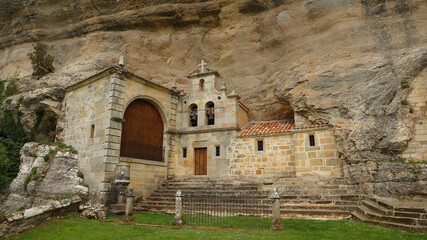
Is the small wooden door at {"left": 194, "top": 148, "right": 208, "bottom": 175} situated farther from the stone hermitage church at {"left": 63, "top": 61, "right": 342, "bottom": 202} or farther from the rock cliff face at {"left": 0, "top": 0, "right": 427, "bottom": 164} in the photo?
the rock cliff face at {"left": 0, "top": 0, "right": 427, "bottom": 164}

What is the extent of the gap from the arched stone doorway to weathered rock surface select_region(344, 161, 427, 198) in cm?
1099

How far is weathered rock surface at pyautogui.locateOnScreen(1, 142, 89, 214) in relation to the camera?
46.3ft

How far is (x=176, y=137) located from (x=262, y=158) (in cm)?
583

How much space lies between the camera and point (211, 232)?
29.5 feet

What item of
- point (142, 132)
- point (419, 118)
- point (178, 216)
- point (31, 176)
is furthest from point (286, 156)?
point (31, 176)

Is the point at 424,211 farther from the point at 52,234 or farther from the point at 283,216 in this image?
the point at 52,234

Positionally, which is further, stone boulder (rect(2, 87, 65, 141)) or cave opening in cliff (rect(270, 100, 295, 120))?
cave opening in cliff (rect(270, 100, 295, 120))

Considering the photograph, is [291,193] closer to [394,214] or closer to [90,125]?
[394,214]

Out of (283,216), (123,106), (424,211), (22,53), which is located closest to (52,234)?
(123,106)

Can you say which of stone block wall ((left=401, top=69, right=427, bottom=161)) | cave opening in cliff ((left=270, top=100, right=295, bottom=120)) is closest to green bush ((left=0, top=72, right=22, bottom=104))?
cave opening in cliff ((left=270, top=100, right=295, bottom=120))

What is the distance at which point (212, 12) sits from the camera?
2381 cm

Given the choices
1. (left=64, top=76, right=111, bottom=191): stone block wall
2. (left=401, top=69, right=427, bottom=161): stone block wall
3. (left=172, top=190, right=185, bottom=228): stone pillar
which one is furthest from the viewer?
(left=64, top=76, right=111, bottom=191): stone block wall

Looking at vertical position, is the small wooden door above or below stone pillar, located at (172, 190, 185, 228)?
above

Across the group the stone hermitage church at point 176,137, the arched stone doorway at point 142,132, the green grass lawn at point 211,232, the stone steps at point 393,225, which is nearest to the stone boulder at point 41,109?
the stone hermitage church at point 176,137
